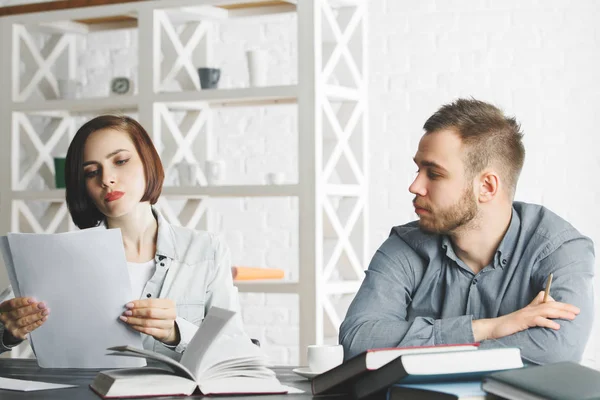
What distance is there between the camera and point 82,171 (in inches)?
91.7

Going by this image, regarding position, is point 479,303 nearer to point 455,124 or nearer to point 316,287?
point 455,124

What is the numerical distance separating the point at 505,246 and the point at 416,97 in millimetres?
1698

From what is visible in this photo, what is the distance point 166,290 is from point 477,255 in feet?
2.75

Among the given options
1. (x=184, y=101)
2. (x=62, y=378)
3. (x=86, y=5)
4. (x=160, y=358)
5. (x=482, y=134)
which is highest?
(x=86, y=5)

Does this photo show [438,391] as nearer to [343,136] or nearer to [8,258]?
[8,258]

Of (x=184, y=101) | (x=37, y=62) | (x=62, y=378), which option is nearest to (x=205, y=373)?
(x=62, y=378)

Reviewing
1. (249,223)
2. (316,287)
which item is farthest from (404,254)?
(249,223)

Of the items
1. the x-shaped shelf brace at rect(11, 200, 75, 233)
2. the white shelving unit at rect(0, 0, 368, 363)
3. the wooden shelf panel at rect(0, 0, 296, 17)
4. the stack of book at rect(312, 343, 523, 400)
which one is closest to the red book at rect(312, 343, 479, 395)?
the stack of book at rect(312, 343, 523, 400)

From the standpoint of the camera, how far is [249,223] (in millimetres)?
4066

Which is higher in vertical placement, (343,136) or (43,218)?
(343,136)

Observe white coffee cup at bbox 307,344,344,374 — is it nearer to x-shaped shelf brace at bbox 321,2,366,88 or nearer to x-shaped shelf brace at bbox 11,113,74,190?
x-shaped shelf brace at bbox 321,2,366,88

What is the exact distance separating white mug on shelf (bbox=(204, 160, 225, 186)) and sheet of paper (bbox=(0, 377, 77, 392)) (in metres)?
1.85

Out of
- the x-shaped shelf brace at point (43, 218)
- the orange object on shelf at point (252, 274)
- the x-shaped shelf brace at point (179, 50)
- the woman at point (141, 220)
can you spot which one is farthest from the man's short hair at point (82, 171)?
the x-shaped shelf brace at point (43, 218)

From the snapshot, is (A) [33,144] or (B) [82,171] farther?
(A) [33,144]
